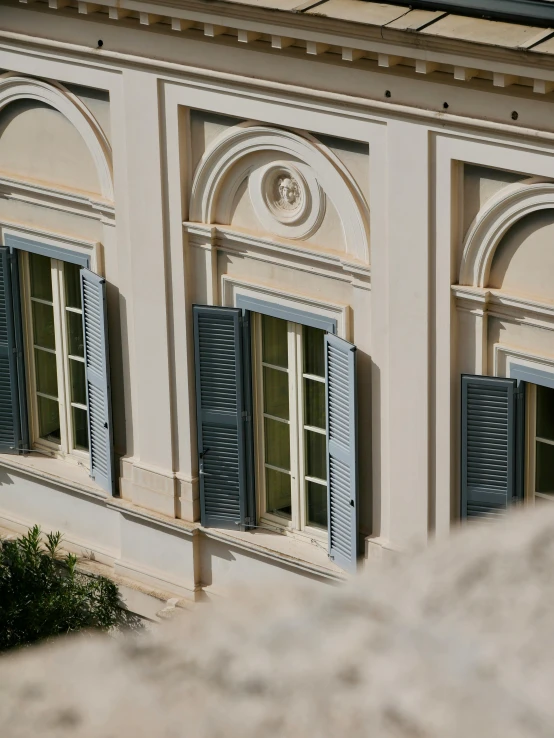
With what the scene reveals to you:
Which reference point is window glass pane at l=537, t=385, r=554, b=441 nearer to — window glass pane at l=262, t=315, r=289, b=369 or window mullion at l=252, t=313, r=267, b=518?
window glass pane at l=262, t=315, r=289, b=369

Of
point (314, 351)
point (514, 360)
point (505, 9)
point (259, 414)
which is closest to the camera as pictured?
point (505, 9)

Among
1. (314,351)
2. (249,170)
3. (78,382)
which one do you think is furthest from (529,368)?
(78,382)

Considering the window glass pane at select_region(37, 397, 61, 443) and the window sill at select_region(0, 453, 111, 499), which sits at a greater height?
the window glass pane at select_region(37, 397, 61, 443)

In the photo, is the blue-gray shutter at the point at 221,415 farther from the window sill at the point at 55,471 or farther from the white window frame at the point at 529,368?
the white window frame at the point at 529,368

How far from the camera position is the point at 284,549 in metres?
11.3

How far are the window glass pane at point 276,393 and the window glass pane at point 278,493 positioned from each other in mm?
520

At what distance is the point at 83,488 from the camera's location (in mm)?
12633

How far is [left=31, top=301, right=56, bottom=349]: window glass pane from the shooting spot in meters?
12.8

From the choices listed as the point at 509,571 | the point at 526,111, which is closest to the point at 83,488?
the point at 526,111

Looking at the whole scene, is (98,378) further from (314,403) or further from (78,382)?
(314,403)

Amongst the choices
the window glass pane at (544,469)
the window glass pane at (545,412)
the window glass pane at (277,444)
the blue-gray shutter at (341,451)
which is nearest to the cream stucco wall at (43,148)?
the window glass pane at (277,444)

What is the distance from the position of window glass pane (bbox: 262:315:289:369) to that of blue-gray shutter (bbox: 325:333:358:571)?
0.73 metres

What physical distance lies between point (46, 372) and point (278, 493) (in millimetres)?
2780

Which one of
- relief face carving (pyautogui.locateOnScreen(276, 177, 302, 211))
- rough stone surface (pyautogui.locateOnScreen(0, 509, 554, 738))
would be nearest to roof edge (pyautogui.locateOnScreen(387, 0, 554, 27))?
relief face carving (pyautogui.locateOnScreen(276, 177, 302, 211))
